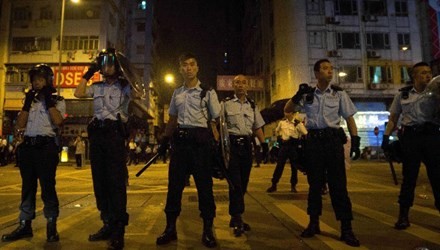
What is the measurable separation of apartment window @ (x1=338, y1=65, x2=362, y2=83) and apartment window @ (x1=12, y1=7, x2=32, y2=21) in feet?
92.9

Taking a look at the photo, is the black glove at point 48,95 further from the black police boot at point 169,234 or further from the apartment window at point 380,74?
the apartment window at point 380,74

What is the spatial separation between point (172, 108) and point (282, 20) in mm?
31059

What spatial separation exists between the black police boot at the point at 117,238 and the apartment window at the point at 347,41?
3195 centimetres

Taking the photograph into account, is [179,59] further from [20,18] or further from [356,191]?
[20,18]

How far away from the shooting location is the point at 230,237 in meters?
4.15

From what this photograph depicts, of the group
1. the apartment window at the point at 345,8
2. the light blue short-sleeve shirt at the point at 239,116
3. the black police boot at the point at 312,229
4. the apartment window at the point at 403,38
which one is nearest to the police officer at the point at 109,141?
the light blue short-sleeve shirt at the point at 239,116

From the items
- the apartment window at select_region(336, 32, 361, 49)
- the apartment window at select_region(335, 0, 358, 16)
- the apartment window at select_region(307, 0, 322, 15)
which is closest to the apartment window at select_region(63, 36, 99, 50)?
the apartment window at select_region(307, 0, 322, 15)

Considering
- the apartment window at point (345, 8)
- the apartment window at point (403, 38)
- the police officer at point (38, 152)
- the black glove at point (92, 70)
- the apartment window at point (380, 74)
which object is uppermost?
the apartment window at point (345, 8)

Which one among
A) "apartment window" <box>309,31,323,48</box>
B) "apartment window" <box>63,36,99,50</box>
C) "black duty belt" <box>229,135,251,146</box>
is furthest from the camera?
"apartment window" <box>309,31,323,48</box>

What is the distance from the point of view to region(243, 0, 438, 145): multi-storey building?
3152 centimetres

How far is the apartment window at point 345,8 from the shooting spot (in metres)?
32.3

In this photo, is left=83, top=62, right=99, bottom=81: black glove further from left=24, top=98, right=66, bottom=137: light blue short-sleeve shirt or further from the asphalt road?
the asphalt road

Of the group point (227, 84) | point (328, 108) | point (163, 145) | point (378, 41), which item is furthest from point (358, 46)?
point (163, 145)

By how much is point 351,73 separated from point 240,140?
2979 centimetres
